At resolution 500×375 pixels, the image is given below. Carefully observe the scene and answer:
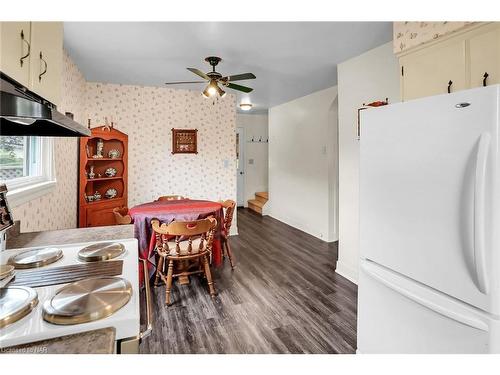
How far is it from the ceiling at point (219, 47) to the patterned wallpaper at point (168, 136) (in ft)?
1.26

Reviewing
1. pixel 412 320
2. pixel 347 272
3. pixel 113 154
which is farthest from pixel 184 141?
pixel 412 320

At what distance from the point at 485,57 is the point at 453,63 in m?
0.18

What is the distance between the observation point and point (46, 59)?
1.41 m

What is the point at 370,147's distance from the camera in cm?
159

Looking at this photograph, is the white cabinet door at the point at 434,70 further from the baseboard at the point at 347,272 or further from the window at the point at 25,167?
the window at the point at 25,167

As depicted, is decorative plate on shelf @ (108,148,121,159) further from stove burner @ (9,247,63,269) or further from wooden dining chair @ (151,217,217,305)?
stove burner @ (9,247,63,269)

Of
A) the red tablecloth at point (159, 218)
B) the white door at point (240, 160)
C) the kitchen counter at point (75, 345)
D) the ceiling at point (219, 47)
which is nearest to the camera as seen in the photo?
the kitchen counter at point (75, 345)

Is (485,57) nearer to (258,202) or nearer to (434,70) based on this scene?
(434,70)

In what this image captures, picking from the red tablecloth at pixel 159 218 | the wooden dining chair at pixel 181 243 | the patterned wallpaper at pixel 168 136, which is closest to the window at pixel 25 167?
the red tablecloth at pixel 159 218

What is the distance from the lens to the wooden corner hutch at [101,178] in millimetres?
3543

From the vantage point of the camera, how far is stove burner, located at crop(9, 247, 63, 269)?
47.1 inches
